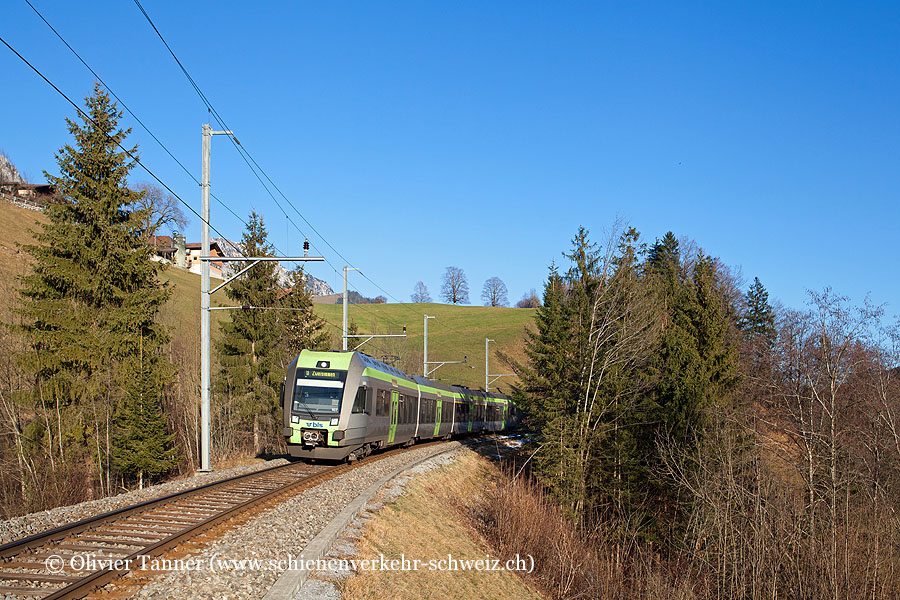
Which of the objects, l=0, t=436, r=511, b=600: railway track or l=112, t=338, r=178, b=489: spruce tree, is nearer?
l=0, t=436, r=511, b=600: railway track

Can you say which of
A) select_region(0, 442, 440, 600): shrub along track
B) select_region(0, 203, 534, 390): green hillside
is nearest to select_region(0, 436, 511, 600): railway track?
select_region(0, 442, 440, 600): shrub along track

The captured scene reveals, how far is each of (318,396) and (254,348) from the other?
15724 mm

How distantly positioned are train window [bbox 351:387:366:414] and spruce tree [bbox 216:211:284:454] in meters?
14.2

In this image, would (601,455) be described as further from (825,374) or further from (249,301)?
(249,301)

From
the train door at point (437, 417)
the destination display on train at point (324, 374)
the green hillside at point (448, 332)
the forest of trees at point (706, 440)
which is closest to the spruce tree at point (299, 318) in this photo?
the train door at point (437, 417)

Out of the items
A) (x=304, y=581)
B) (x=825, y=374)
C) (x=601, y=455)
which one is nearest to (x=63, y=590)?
(x=304, y=581)

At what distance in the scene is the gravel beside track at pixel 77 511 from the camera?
8430mm

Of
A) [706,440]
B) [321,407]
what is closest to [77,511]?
[321,407]

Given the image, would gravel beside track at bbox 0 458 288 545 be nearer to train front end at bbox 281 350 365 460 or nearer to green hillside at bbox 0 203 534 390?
train front end at bbox 281 350 365 460

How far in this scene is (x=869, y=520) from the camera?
17031mm

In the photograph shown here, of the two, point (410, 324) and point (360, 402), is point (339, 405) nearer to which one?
point (360, 402)

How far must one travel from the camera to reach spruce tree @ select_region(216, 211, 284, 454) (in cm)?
3241

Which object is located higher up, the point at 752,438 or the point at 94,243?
the point at 94,243

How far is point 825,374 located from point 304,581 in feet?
51.7
